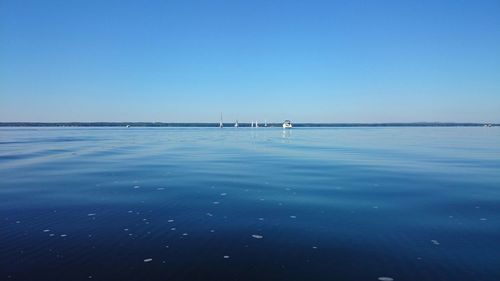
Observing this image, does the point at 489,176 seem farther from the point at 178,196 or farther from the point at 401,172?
the point at 178,196

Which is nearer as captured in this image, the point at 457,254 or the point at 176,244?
the point at 457,254

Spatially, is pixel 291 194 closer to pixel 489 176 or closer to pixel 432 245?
pixel 432 245

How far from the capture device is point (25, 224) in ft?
31.1

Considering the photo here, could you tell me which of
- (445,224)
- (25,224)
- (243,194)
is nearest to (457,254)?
(445,224)

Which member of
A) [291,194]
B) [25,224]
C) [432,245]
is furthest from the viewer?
[291,194]

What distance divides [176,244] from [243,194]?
232 inches

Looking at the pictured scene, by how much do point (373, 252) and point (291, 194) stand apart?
6218 millimetres

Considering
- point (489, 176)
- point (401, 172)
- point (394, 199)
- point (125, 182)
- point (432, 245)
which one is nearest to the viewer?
point (432, 245)

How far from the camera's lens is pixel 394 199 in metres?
12.9

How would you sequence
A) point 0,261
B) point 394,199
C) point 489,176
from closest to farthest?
point 0,261
point 394,199
point 489,176

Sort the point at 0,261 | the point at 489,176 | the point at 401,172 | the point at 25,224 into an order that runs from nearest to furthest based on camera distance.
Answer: the point at 0,261
the point at 25,224
the point at 489,176
the point at 401,172

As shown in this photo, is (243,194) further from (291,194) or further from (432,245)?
(432,245)

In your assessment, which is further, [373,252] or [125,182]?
[125,182]

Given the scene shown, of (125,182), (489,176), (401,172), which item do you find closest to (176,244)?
(125,182)
